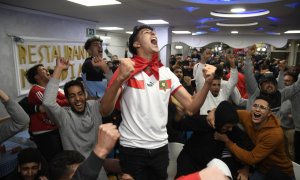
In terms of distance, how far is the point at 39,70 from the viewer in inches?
110

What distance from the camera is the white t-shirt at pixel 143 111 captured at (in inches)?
55.0

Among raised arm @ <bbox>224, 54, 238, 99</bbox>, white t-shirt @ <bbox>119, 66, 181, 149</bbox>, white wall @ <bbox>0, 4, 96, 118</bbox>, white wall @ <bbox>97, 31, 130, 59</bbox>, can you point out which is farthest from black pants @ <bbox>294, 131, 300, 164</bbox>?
white wall @ <bbox>97, 31, 130, 59</bbox>

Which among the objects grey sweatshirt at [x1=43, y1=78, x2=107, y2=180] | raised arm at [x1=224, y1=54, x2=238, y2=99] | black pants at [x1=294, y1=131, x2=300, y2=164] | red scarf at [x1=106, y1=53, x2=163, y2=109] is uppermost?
red scarf at [x1=106, y1=53, x2=163, y2=109]

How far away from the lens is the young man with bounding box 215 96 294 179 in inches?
73.4

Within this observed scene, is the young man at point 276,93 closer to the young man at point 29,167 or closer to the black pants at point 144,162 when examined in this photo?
the black pants at point 144,162

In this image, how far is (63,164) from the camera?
1.56 metres

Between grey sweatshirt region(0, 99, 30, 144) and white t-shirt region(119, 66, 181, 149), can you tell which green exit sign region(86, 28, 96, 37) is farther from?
white t-shirt region(119, 66, 181, 149)

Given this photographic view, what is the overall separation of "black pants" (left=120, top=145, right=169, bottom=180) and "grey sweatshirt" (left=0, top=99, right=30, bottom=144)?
97 cm

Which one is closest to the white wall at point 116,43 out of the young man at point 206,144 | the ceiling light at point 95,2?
the ceiling light at point 95,2

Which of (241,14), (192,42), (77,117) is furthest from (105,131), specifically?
(192,42)

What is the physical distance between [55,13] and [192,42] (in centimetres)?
1043

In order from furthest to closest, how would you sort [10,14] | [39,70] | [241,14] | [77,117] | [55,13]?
1. [241,14]
2. [55,13]
3. [10,14]
4. [39,70]
5. [77,117]

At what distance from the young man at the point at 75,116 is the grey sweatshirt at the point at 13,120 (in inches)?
9.8

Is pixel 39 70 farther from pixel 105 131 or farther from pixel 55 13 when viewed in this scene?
pixel 55 13
